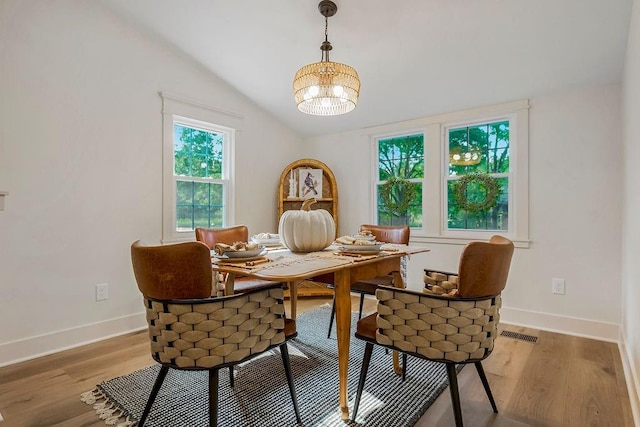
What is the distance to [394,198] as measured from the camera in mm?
3721

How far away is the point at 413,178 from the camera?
362cm

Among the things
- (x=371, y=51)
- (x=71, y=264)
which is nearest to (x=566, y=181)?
(x=371, y=51)

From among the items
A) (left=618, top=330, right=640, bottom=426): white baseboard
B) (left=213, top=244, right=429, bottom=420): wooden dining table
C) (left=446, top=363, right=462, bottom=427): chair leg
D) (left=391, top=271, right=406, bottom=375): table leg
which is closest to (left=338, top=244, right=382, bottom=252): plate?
(left=213, top=244, right=429, bottom=420): wooden dining table

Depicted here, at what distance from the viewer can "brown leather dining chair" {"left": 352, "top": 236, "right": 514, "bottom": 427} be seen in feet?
4.23

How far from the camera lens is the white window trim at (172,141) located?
3.04m

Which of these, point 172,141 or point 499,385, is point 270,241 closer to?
point 499,385

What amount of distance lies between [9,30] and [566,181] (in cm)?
415

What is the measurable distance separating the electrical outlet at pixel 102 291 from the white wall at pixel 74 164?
0.15ft

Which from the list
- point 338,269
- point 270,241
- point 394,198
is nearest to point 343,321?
point 338,269

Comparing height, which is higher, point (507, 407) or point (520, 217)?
point (520, 217)

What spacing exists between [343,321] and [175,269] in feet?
2.58

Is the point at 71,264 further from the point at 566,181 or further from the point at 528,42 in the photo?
the point at 566,181

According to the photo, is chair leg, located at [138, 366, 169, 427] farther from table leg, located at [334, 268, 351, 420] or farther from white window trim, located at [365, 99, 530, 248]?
white window trim, located at [365, 99, 530, 248]

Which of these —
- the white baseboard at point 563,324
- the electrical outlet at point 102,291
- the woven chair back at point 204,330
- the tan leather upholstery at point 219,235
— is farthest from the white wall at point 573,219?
the electrical outlet at point 102,291
